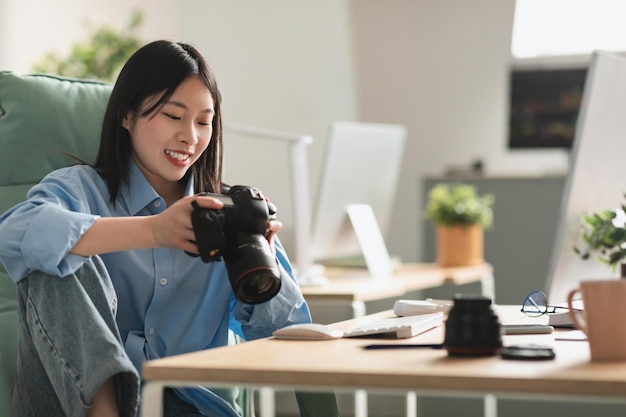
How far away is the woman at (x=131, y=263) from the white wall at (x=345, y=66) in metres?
3.21

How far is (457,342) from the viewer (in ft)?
3.61

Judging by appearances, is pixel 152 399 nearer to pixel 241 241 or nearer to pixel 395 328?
pixel 241 241

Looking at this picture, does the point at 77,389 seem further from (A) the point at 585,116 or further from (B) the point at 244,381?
(A) the point at 585,116

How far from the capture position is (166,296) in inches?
61.9

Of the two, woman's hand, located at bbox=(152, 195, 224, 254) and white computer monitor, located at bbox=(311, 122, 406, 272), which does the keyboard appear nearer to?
woman's hand, located at bbox=(152, 195, 224, 254)

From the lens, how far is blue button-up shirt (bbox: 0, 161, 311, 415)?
152 centimetres

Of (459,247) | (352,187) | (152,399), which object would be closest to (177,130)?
(152,399)

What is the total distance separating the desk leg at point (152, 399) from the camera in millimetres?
1046

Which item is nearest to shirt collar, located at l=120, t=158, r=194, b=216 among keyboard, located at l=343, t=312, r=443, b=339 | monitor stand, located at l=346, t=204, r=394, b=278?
keyboard, located at l=343, t=312, r=443, b=339

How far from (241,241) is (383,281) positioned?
154 cm

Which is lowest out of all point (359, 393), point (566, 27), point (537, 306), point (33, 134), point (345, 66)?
point (359, 393)

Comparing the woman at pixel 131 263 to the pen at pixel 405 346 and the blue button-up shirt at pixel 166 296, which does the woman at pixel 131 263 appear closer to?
the blue button-up shirt at pixel 166 296

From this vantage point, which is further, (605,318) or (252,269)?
(252,269)

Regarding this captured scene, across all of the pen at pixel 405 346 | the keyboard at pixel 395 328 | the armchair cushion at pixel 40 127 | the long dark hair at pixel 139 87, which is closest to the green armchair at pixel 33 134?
the armchair cushion at pixel 40 127
